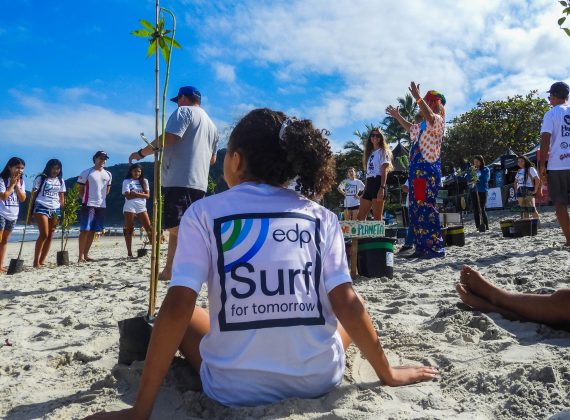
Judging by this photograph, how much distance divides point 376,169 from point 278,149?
5.20m

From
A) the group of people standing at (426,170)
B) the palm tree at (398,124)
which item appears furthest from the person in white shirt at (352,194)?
the palm tree at (398,124)

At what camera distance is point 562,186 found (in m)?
5.52

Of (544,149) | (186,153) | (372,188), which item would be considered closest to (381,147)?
(372,188)

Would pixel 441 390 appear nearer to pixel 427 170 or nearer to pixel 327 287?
pixel 327 287

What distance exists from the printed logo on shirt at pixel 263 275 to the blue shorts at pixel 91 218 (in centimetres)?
646

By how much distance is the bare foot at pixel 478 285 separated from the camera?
8.82ft

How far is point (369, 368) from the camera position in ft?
6.74

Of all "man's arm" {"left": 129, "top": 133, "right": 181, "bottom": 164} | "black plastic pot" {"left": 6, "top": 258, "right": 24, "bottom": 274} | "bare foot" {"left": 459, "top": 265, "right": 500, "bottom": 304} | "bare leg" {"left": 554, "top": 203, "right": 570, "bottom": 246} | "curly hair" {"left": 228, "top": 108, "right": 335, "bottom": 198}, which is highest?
"man's arm" {"left": 129, "top": 133, "right": 181, "bottom": 164}

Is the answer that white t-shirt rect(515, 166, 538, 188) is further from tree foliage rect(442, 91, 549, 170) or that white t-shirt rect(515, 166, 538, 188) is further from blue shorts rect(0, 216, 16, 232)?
tree foliage rect(442, 91, 549, 170)

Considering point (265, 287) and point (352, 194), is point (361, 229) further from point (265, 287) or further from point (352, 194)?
point (352, 194)

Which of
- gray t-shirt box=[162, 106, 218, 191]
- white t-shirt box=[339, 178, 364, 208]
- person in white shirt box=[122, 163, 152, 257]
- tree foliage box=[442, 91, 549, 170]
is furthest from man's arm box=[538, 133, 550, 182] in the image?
tree foliage box=[442, 91, 549, 170]

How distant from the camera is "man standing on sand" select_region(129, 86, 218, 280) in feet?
15.0

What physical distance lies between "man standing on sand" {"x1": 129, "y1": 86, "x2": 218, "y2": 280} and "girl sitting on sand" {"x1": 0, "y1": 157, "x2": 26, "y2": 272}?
10.5 ft

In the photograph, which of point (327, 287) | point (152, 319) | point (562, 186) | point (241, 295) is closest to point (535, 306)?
point (327, 287)
